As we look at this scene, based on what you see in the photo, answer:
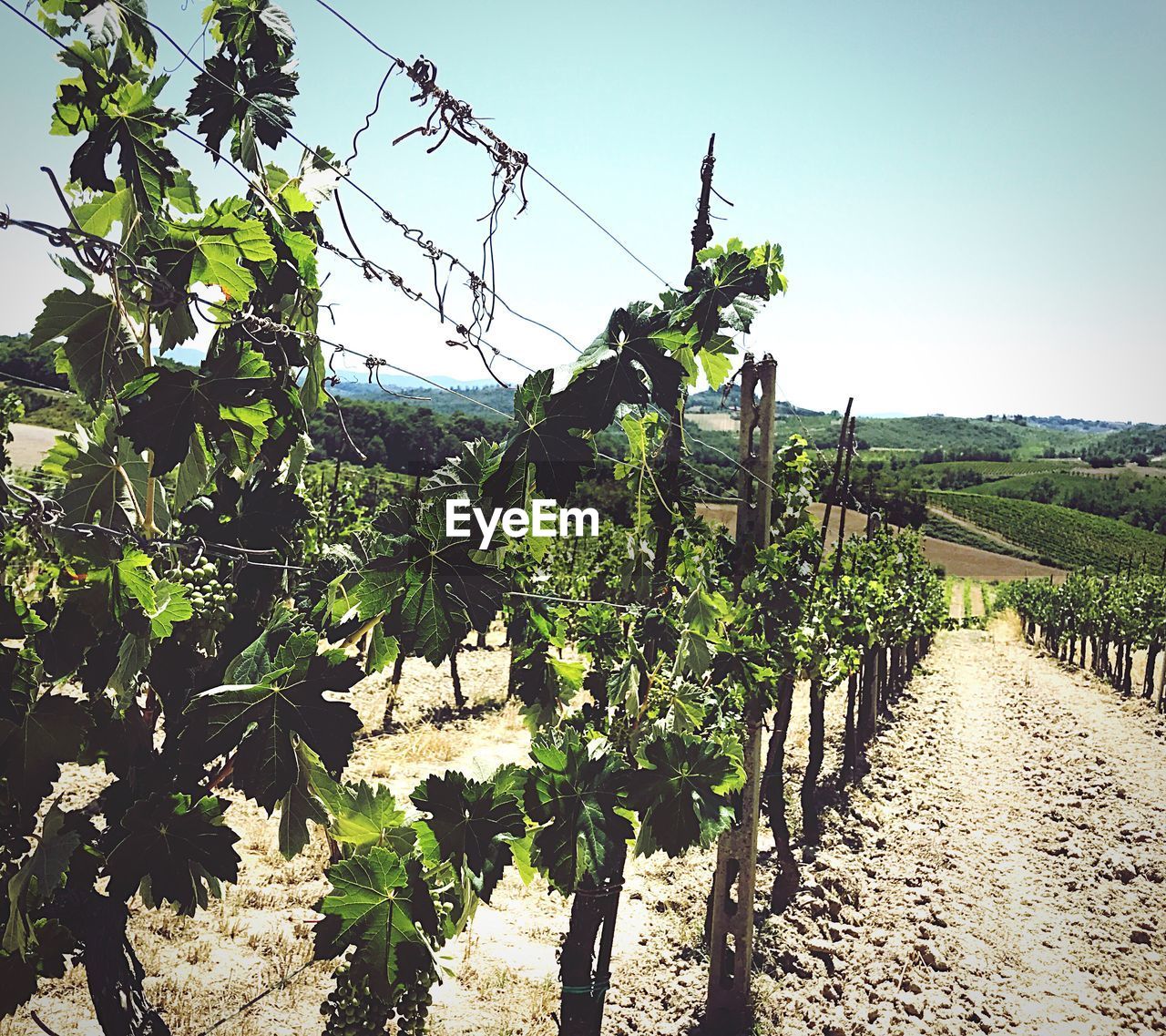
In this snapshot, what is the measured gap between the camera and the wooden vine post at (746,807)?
13.1ft

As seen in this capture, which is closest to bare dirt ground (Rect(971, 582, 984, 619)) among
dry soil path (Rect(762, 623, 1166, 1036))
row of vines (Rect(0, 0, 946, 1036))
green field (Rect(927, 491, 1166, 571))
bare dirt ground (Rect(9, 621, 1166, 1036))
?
green field (Rect(927, 491, 1166, 571))

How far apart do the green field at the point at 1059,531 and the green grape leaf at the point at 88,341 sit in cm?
5924

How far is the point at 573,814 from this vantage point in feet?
7.52

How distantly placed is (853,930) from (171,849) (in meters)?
5.30

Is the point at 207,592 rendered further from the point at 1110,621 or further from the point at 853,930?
the point at 1110,621

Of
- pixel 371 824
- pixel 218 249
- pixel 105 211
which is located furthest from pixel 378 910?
pixel 105 211

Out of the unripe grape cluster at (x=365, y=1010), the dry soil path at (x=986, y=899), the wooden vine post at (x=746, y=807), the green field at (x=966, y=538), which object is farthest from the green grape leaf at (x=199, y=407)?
the green field at (x=966, y=538)

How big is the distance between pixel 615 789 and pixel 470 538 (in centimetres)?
100

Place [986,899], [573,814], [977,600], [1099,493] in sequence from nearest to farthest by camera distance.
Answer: [573,814]
[986,899]
[977,600]
[1099,493]

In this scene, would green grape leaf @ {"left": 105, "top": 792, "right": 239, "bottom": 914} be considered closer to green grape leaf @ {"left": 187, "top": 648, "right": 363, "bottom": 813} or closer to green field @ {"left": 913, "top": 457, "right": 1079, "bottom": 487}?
green grape leaf @ {"left": 187, "top": 648, "right": 363, "bottom": 813}

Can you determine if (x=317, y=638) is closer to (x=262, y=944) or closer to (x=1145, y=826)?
(x=262, y=944)

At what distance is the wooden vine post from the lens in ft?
13.1

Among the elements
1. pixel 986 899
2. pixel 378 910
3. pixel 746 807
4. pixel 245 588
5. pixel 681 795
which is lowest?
pixel 986 899

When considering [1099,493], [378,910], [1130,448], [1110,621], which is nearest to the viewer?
[378,910]
